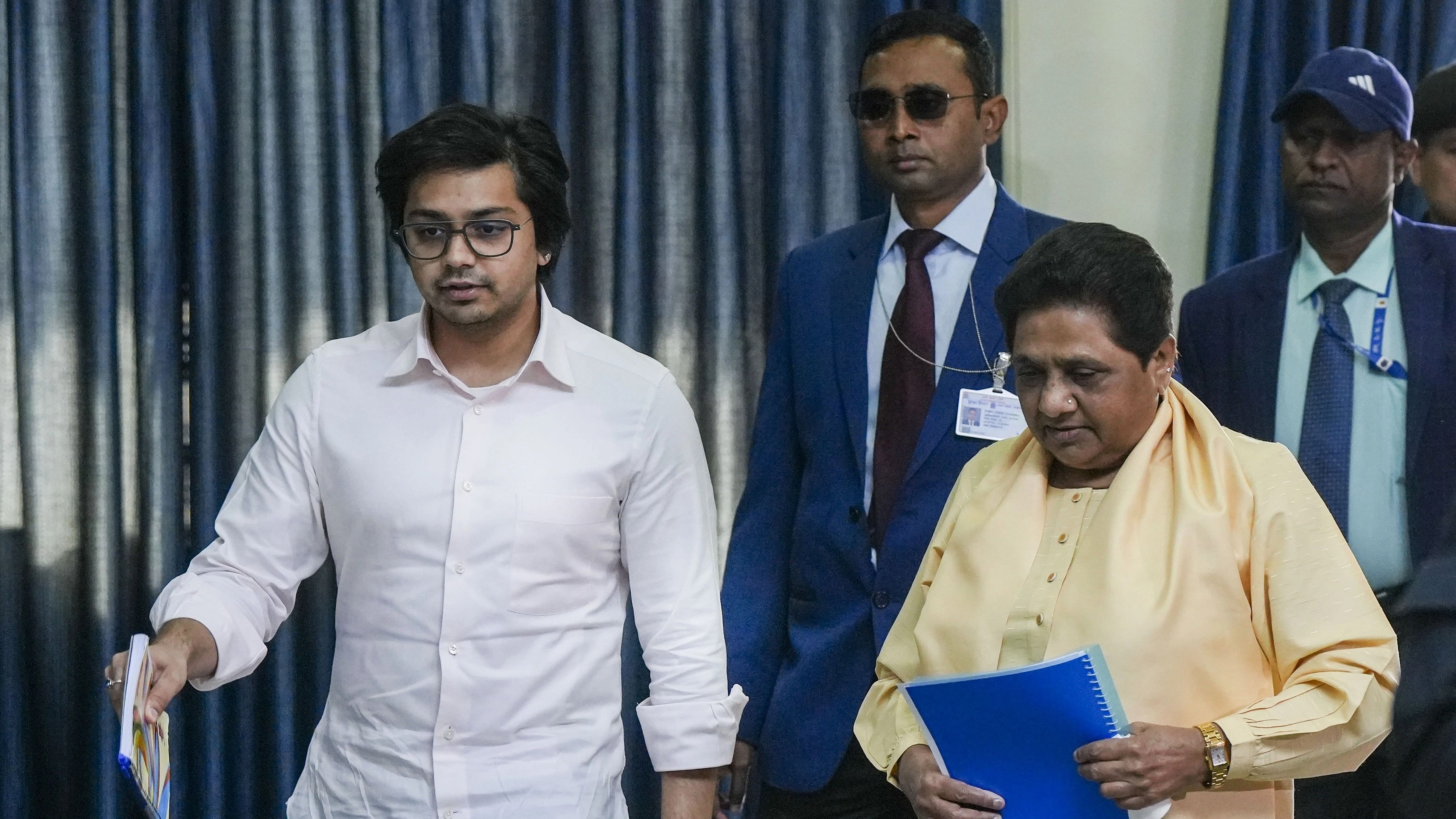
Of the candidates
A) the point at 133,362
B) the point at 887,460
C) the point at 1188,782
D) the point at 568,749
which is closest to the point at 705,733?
the point at 568,749

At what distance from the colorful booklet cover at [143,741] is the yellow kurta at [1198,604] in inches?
35.0

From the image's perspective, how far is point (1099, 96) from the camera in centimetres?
342

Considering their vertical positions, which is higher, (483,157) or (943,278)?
(483,157)

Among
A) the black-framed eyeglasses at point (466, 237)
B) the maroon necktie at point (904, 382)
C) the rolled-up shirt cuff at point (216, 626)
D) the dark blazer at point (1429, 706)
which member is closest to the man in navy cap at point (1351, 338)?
the maroon necktie at point (904, 382)

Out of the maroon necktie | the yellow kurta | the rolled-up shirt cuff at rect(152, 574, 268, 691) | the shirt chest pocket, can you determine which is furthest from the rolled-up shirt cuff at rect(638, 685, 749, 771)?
the rolled-up shirt cuff at rect(152, 574, 268, 691)

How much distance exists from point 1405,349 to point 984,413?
77cm

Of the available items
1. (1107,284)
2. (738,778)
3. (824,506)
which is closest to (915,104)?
(824,506)

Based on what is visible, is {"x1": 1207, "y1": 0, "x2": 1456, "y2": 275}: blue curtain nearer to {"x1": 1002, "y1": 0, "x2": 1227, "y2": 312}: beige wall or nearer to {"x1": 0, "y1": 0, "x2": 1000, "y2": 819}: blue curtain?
{"x1": 1002, "y1": 0, "x2": 1227, "y2": 312}: beige wall

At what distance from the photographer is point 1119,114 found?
3410 millimetres

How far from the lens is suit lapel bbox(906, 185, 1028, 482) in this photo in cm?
239

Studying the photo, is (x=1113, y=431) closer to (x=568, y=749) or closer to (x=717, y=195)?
(x=568, y=749)

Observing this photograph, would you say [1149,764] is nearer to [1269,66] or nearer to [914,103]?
[914,103]

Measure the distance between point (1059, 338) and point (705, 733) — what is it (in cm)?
76

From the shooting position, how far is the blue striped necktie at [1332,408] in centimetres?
252
